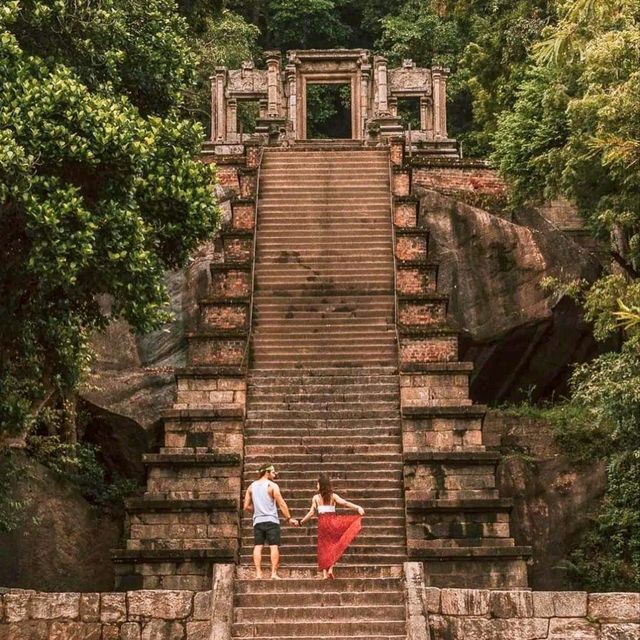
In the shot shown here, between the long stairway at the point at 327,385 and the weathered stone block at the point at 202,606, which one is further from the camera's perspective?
the long stairway at the point at 327,385

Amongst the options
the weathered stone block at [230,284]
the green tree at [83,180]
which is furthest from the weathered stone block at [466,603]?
the weathered stone block at [230,284]

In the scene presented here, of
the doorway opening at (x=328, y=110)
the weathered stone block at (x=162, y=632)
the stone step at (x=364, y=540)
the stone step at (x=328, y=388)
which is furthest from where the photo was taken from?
the doorway opening at (x=328, y=110)

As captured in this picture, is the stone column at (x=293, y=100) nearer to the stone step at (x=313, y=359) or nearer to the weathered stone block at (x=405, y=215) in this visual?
the weathered stone block at (x=405, y=215)

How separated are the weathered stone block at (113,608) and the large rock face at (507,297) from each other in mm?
12121

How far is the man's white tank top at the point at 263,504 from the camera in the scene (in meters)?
14.0

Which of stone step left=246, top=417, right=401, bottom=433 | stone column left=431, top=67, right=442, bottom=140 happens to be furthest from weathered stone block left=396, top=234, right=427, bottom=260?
stone column left=431, top=67, right=442, bottom=140

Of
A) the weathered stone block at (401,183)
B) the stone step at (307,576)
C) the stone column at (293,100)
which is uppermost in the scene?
the stone column at (293,100)

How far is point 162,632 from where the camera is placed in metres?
13.0

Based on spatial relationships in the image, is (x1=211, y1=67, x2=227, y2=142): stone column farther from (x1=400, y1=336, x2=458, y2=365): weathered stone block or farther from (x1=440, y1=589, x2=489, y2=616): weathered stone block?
(x1=440, y1=589, x2=489, y2=616): weathered stone block

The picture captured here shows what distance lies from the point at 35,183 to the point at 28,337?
2.42 meters

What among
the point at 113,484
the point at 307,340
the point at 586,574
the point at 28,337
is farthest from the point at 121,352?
the point at 586,574

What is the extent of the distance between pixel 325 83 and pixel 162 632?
918 inches

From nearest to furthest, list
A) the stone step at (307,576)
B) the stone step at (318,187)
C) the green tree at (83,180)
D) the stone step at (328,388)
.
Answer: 1. the stone step at (307,576)
2. the green tree at (83,180)
3. the stone step at (328,388)
4. the stone step at (318,187)

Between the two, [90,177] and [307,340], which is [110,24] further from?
[307,340]
